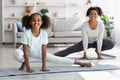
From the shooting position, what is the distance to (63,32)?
27.7 ft

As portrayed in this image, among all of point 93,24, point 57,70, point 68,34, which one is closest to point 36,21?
point 57,70

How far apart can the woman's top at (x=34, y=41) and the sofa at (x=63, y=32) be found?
167 inches

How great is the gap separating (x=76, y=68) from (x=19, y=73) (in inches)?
34.0

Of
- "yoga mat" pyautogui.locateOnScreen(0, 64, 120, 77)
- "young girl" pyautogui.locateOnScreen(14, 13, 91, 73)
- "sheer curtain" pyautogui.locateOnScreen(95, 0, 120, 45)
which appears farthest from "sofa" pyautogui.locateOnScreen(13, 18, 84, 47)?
"young girl" pyautogui.locateOnScreen(14, 13, 91, 73)

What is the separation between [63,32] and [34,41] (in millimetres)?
4593

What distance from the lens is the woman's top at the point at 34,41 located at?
3857 mm

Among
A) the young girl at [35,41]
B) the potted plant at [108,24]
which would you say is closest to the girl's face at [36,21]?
the young girl at [35,41]

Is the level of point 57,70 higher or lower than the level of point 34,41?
lower

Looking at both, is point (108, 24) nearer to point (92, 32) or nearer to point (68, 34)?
point (68, 34)

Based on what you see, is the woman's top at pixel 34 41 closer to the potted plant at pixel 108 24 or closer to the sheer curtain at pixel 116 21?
the potted plant at pixel 108 24

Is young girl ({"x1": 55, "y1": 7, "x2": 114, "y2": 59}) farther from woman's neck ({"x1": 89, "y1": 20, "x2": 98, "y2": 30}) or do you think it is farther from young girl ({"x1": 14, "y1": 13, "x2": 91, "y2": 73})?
young girl ({"x1": 14, "y1": 13, "x2": 91, "y2": 73})

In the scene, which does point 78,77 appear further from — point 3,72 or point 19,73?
point 3,72

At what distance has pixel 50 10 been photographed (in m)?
9.86

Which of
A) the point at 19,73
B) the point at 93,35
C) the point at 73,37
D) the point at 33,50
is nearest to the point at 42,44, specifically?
the point at 33,50
